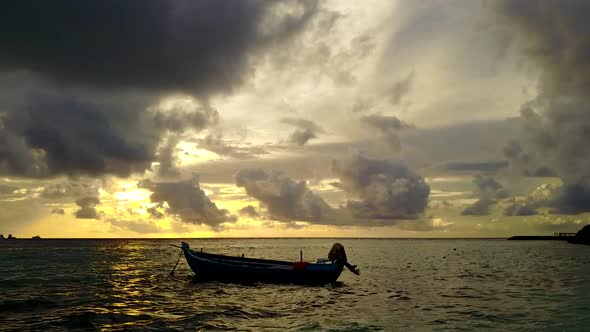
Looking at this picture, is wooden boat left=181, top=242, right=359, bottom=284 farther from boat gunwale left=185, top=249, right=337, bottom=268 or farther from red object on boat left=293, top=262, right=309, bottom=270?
boat gunwale left=185, top=249, right=337, bottom=268

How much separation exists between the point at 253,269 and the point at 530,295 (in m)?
21.0

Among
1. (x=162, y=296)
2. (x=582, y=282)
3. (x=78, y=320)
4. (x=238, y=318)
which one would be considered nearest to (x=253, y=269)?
(x=162, y=296)

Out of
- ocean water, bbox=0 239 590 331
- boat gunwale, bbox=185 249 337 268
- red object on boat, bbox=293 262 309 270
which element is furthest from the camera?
boat gunwale, bbox=185 249 337 268

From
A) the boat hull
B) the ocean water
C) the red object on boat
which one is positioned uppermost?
the red object on boat

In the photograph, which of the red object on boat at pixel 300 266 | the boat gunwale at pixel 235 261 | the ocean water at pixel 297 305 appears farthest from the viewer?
the boat gunwale at pixel 235 261

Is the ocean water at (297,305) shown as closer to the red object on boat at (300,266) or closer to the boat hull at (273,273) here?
the boat hull at (273,273)

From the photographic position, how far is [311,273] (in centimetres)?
3525

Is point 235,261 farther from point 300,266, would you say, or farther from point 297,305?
point 297,305

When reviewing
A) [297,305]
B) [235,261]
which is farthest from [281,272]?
[297,305]

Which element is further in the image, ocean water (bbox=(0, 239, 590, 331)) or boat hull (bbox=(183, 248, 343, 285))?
boat hull (bbox=(183, 248, 343, 285))

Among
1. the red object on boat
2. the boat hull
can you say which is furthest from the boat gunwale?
the red object on boat

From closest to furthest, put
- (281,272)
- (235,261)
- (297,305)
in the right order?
(297,305) → (281,272) → (235,261)

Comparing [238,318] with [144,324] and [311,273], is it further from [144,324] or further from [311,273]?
[311,273]

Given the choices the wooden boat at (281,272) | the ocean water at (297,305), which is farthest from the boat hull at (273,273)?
the ocean water at (297,305)
